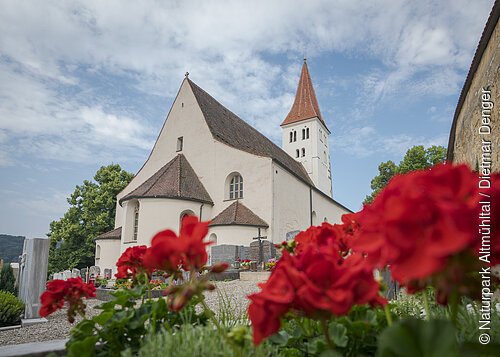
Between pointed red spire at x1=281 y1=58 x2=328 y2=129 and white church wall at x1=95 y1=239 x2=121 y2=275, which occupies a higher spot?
pointed red spire at x1=281 y1=58 x2=328 y2=129

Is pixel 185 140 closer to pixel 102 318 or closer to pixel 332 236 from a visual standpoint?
pixel 102 318

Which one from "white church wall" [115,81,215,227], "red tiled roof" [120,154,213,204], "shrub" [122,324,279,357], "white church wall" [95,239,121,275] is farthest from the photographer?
"white church wall" [115,81,215,227]

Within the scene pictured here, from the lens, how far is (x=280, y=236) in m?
20.9

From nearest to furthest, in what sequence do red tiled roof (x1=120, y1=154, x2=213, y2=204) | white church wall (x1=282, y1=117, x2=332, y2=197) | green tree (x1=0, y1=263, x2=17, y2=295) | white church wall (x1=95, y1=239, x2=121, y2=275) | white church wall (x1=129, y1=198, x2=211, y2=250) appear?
green tree (x1=0, y1=263, x2=17, y2=295)
white church wall (x1=129, y1=198, x2=211, y2=250)
red tiled roof (x1=120, y1=154, x2=213, y2=204)
white church wall (x1=95, y1=239, x2=121, y2=275)
white church wall (x1=282, y1=117, x2=332, y2=197)

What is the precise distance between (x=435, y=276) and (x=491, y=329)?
1.48 metres

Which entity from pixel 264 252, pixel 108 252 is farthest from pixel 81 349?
pixel 108 252

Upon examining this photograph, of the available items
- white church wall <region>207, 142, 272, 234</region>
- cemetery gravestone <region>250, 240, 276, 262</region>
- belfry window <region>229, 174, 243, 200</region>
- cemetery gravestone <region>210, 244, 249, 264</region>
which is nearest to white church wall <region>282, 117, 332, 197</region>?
belfry window <region>229, 174, 243, 200</region>

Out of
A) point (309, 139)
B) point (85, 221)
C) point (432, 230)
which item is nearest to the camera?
point (432, 230)

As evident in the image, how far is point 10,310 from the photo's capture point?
6.95 meters

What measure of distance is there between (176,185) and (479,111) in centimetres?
1720

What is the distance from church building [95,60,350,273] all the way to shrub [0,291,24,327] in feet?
35.2

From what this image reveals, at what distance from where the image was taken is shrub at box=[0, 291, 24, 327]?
6902 mm

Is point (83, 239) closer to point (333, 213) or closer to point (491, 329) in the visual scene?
point (333, 213)

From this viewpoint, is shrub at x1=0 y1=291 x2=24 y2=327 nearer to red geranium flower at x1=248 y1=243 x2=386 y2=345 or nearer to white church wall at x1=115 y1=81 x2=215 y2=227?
red geranium flower at x1=248 y1=243 x2=386 y2=345
